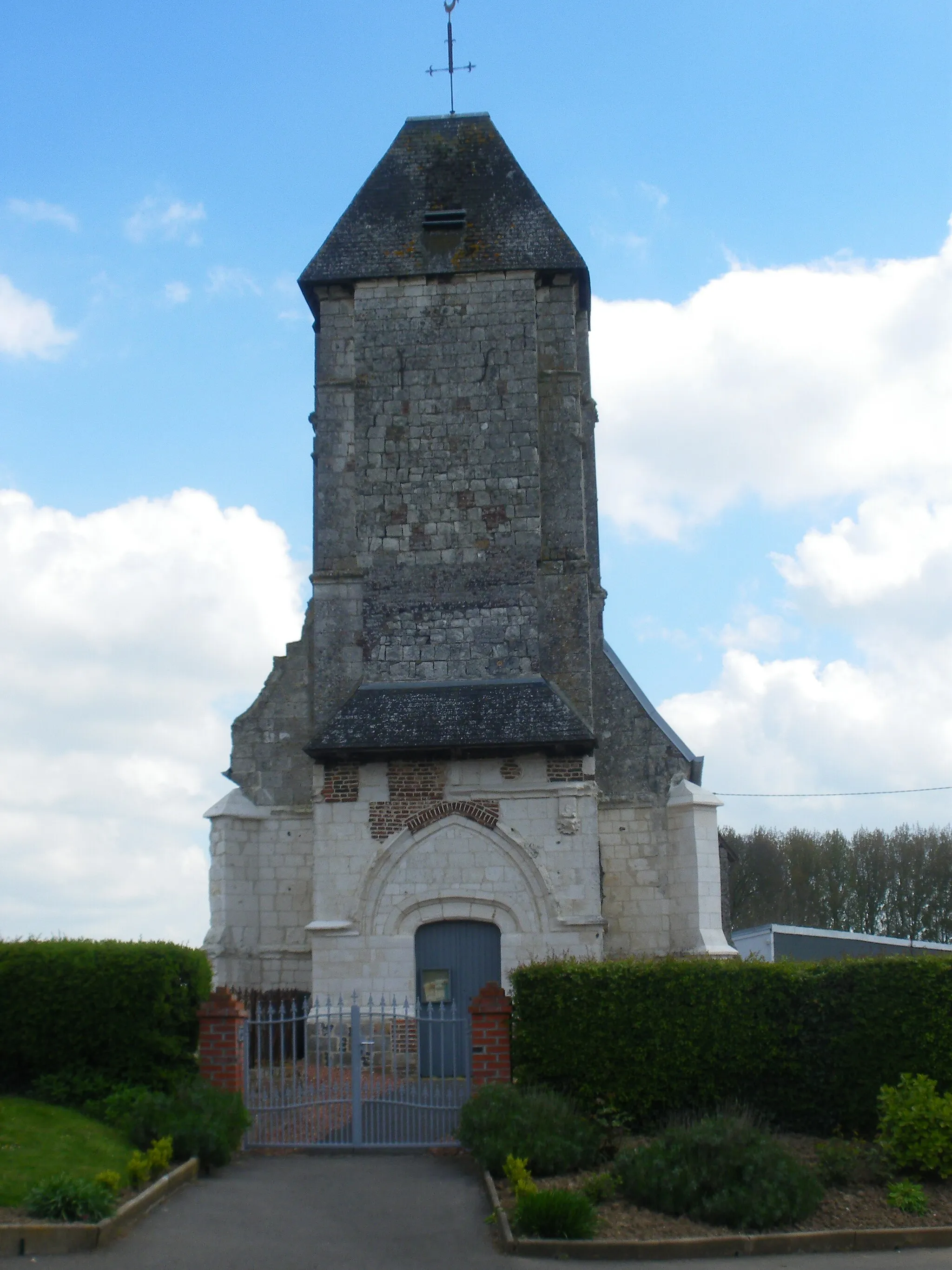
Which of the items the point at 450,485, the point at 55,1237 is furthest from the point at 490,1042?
the point at 450,485

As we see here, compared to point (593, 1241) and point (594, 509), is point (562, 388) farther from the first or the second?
point (593, 1241)

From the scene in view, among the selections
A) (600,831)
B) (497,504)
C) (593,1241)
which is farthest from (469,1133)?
(497,504)

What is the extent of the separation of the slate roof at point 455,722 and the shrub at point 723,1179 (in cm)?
776

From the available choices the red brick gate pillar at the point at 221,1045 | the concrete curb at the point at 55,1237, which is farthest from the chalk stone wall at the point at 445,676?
the concrete curb at the point at 55,1237

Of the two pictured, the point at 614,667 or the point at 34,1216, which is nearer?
the point at 34,1216

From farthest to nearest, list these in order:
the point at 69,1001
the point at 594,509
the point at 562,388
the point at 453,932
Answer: the point at 594,509 → the point at 562,388 → the point at 453,932 → the point at 69,1001

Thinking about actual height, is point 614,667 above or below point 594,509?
below

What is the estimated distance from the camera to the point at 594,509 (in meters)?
21.4

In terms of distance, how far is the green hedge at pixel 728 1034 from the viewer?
1088 cm

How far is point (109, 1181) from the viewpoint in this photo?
29.0 ft

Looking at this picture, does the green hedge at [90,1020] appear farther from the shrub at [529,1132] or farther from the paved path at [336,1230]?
the shrub at [529,1132]

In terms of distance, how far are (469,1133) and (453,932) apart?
661 centimetres

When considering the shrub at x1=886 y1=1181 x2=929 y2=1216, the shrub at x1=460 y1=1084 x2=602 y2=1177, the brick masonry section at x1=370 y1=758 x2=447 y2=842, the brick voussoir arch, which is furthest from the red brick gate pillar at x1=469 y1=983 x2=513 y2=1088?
the brick masonry section at x1=370 y1=758 x2=447 y2=842

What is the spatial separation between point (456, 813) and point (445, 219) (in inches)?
375
